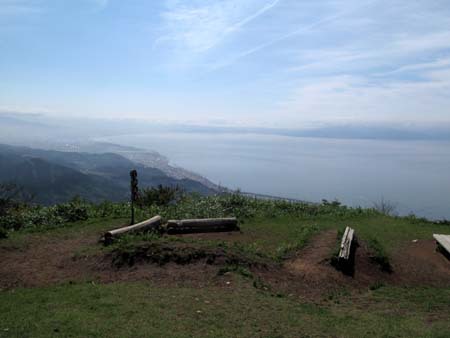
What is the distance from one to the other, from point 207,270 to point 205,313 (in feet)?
7.41

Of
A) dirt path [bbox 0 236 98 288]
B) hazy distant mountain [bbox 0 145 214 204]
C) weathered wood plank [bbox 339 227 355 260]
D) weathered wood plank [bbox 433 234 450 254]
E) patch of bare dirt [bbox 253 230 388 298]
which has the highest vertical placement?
weathered wood plank [bbox 339 227 355 260]

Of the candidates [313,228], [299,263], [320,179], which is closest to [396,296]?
[299,263]

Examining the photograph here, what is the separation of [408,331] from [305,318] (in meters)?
1.47

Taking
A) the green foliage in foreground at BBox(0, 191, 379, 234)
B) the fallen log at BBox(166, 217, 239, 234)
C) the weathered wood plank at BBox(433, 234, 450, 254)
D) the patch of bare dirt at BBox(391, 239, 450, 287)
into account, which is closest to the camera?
the patch of bare dirt at BBox(391, 239, 450, 287)

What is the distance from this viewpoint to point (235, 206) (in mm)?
16484

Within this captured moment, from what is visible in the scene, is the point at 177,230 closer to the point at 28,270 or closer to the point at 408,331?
the point at 28,270

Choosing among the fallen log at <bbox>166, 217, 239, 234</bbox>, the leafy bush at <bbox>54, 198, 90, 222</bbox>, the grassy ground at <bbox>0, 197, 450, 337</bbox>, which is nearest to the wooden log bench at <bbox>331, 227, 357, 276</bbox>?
the grassy ground at <bbox>0, 197, 450, 337</bbox>

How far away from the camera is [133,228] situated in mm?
11352

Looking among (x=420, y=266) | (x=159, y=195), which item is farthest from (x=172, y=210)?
(x=420, y=266)

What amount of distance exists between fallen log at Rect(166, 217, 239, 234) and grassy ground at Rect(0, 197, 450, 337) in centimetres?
429

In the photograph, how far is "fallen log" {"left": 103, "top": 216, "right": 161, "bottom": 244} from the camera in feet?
34.7

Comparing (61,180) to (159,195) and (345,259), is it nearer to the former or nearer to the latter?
(159,195)

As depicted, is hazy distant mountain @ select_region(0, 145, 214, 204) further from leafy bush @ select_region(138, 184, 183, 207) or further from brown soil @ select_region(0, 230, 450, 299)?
brown soil @ select_region(0, 230, 450, 299)

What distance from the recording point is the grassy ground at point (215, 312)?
551cm
